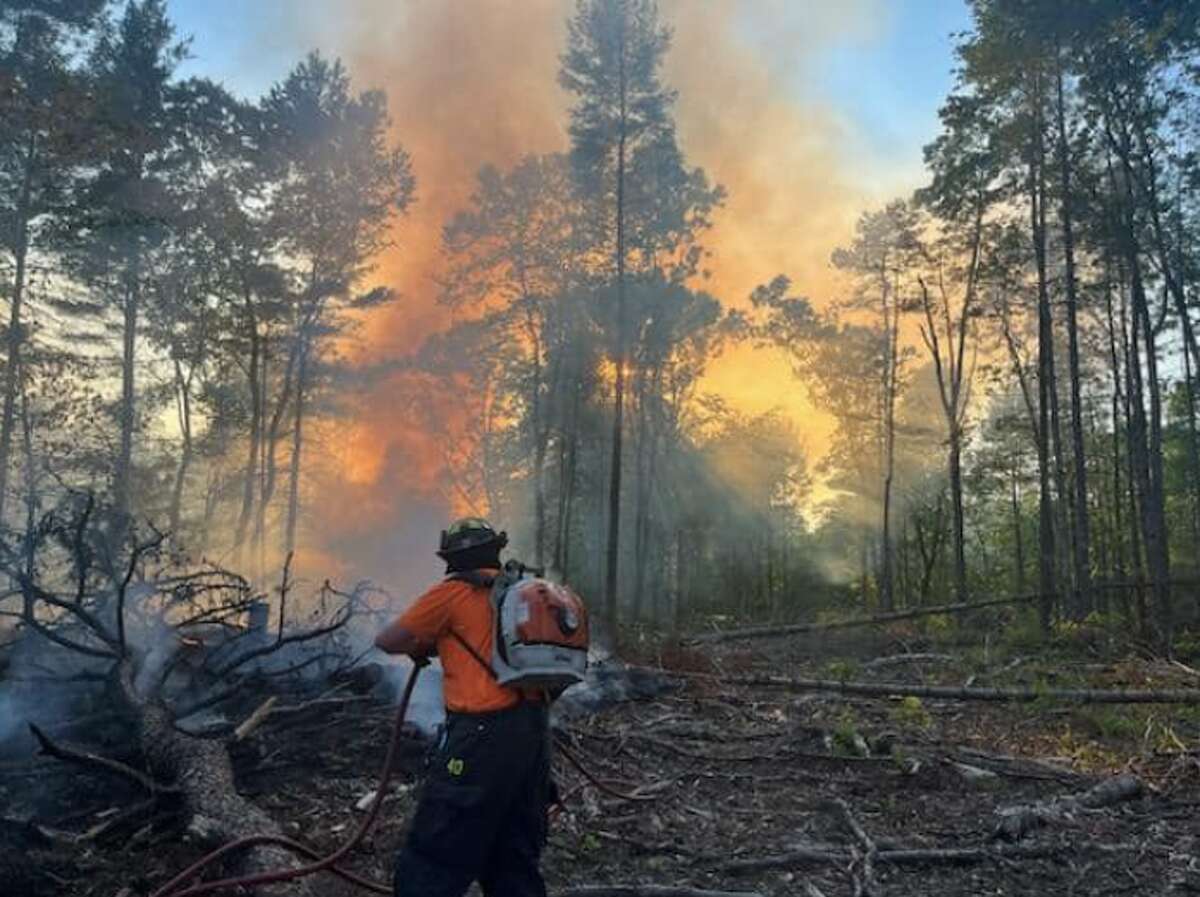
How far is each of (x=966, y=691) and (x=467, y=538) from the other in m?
9.20

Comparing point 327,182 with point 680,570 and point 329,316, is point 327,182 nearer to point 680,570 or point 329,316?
point 329,316

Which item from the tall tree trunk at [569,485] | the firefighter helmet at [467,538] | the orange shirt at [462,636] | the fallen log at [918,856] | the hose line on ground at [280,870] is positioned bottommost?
the fallen log at [918,856]

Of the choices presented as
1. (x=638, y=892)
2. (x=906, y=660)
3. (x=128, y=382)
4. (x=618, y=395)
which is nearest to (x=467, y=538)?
(x=638, y=892)

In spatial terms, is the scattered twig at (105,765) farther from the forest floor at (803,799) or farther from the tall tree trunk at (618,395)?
the tall tree trunk at (618,395)

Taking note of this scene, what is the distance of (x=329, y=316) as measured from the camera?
88.3 feet

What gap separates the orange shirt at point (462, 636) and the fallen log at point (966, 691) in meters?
8.74

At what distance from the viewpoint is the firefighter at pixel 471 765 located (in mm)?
3842

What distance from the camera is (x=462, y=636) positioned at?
13.5 ft

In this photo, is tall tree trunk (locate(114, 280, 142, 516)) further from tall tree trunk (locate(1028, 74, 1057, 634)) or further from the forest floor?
tall tree trunk (locate(1028, 74, 1057, 634))

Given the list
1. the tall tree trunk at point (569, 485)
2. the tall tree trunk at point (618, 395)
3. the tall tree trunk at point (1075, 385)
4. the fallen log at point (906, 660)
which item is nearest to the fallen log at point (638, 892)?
the fallen log at point (906, 660)

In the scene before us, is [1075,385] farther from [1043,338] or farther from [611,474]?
[611,474]

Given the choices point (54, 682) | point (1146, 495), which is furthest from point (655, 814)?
point (1146, 495)

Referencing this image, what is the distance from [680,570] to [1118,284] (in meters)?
15.6

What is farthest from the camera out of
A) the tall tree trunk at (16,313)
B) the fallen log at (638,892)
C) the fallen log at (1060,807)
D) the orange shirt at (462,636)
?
the tall tree trunk at (16,313)
